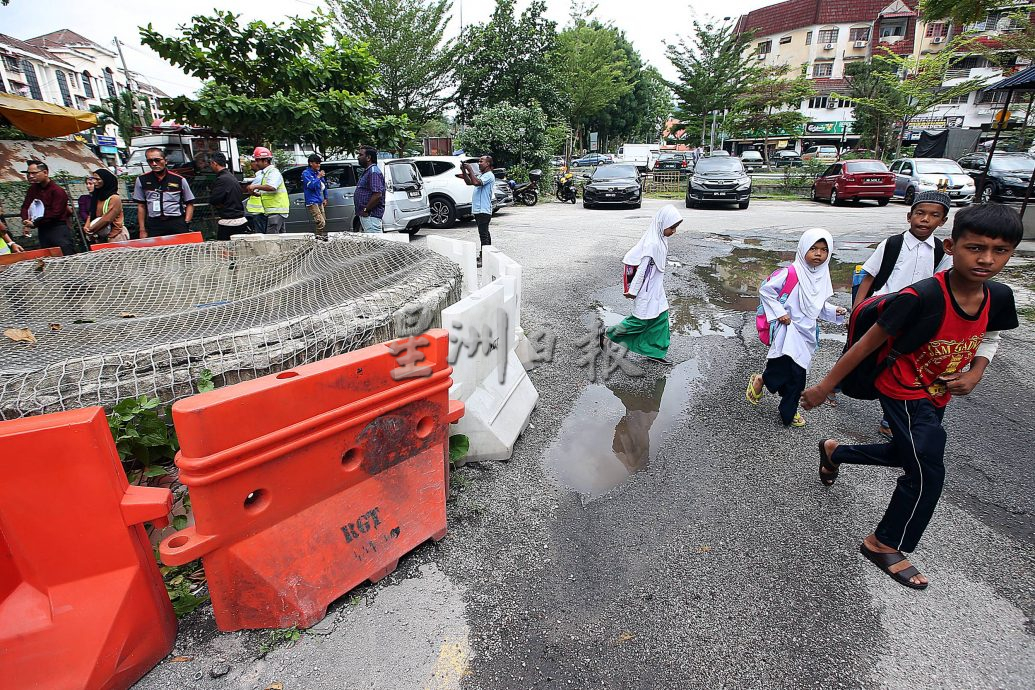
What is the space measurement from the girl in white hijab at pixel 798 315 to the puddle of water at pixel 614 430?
77 cm

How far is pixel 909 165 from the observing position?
18.8 m

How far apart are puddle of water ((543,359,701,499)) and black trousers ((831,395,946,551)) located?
136 centimetres

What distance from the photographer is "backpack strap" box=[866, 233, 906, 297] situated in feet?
12.8

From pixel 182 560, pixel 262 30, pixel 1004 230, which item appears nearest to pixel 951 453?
pixel 1004 230

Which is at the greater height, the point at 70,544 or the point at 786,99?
the point at 786,99

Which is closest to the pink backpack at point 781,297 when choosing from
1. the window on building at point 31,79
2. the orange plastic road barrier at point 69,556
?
the orange plastic road barrier at point 69,556

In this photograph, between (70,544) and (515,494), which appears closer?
(70,544)

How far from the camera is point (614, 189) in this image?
59.1 feet

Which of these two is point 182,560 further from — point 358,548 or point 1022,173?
point 1022,173

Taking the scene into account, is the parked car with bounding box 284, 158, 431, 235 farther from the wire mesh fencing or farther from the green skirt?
the green skirt

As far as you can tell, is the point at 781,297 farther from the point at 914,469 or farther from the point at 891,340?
the point at 914,469

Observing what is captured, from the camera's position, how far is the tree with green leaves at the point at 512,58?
22.5 m

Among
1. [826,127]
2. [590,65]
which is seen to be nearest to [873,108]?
[590,65]

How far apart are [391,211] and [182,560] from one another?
1071 centimetres
